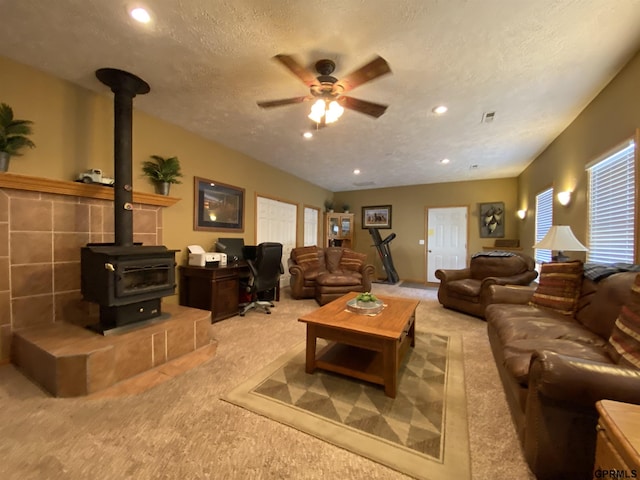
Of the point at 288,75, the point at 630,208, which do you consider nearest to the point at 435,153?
the point at 630,208

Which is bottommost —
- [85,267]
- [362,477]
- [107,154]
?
[362,477]

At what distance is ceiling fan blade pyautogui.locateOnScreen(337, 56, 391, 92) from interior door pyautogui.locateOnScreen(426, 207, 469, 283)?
5.17m

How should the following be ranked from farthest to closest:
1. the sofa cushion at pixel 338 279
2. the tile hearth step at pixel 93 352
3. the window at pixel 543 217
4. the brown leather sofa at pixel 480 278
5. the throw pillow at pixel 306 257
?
the throw pillow at pixel 306 257 → the sofa cushion at pixel 338 279 → the window at pixel 543 217 → the brown leather sofa at pixel 480 278 → the tile hearth step at pixel 93 352

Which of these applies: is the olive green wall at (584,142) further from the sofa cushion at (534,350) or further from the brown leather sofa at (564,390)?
the sofa cushion at (534,350)

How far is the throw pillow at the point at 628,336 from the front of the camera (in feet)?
4.20

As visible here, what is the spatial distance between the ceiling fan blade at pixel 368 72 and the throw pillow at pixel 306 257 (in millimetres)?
3293

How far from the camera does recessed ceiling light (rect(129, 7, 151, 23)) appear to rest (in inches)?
64.3

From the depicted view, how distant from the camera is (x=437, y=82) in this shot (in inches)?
93.6

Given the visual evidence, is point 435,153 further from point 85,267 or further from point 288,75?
point 85,267

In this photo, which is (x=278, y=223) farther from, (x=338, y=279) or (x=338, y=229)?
(x=338, y=229)

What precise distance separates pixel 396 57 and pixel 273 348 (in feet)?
9.10

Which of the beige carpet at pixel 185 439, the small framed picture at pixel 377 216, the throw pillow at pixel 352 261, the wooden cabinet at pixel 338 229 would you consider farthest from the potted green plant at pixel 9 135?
the small framed picture at pixel 377 216

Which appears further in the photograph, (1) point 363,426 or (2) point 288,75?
(2) point 288,75

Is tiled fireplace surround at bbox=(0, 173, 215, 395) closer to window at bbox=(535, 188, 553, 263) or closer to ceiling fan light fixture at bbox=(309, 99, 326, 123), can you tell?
ceiling fan light fixture at bbox=(309, 99, 326, 123)
